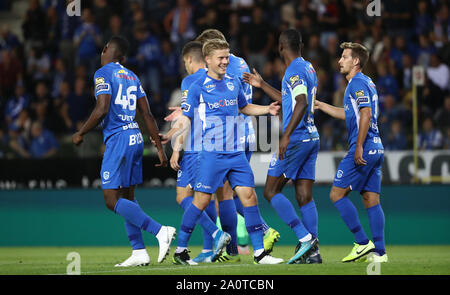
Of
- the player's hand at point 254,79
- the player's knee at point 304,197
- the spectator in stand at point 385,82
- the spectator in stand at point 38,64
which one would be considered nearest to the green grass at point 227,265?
the player's knee at point 304,197

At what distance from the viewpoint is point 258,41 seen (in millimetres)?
18094

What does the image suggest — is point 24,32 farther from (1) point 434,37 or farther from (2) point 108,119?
(2) point 108,119

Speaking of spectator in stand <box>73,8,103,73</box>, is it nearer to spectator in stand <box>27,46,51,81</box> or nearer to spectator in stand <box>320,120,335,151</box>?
spectator in stand <box>27,46,51,81</box>

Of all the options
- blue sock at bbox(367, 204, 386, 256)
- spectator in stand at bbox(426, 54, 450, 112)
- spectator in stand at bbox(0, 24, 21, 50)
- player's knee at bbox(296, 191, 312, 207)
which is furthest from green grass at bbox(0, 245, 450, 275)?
spectator in stand at bbox(0, 24, 21, 50)

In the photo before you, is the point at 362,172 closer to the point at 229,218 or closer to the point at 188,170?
the point at 229,218

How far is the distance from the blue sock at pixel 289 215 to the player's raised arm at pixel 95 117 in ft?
7.05

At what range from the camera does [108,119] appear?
9.48 metres

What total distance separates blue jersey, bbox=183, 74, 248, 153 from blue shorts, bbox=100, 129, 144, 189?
2.59 feet

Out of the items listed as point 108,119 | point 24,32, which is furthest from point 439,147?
point 24,32

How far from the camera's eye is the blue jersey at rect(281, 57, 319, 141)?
30.3ft

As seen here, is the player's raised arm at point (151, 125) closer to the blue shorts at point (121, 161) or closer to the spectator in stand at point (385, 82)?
the blue shorts at point (121, 161)

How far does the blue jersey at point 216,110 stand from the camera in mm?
9047

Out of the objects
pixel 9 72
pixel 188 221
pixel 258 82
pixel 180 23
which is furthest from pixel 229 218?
pixel 9 72

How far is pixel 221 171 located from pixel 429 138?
21.0 ft
